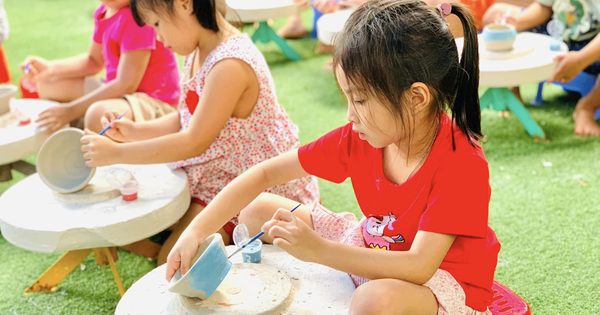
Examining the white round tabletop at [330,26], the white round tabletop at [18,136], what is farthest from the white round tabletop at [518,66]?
the white round tabletop at [18,136]

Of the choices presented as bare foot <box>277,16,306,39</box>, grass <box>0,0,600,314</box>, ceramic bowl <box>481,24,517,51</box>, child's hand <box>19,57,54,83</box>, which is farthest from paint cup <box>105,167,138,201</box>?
bare foot <box>277,16,306,39</box>

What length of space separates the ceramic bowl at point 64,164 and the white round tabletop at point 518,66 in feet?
4.20

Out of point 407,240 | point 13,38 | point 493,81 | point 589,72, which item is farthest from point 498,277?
point 13,38

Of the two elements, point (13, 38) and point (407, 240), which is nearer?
point (407, 240)

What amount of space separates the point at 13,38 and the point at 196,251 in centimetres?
322

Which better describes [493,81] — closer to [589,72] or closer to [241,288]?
[589,72]

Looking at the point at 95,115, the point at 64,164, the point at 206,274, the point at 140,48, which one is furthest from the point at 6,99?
the point at 206,274

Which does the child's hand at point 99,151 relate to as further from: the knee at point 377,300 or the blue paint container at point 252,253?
the knee at point 377,300

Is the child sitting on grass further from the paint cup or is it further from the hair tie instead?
the hair tie

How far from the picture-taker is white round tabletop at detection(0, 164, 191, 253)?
4.22 ft

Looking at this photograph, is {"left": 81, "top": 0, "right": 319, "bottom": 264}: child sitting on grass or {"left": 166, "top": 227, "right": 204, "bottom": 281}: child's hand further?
{"left": 81, "top": 0, "right": 319, "bottom": 264}: child sitting on grass

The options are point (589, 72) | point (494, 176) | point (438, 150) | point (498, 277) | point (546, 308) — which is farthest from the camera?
point (589, 72)

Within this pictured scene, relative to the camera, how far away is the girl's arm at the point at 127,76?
1.86 metres

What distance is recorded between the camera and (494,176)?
1935 millimetres
